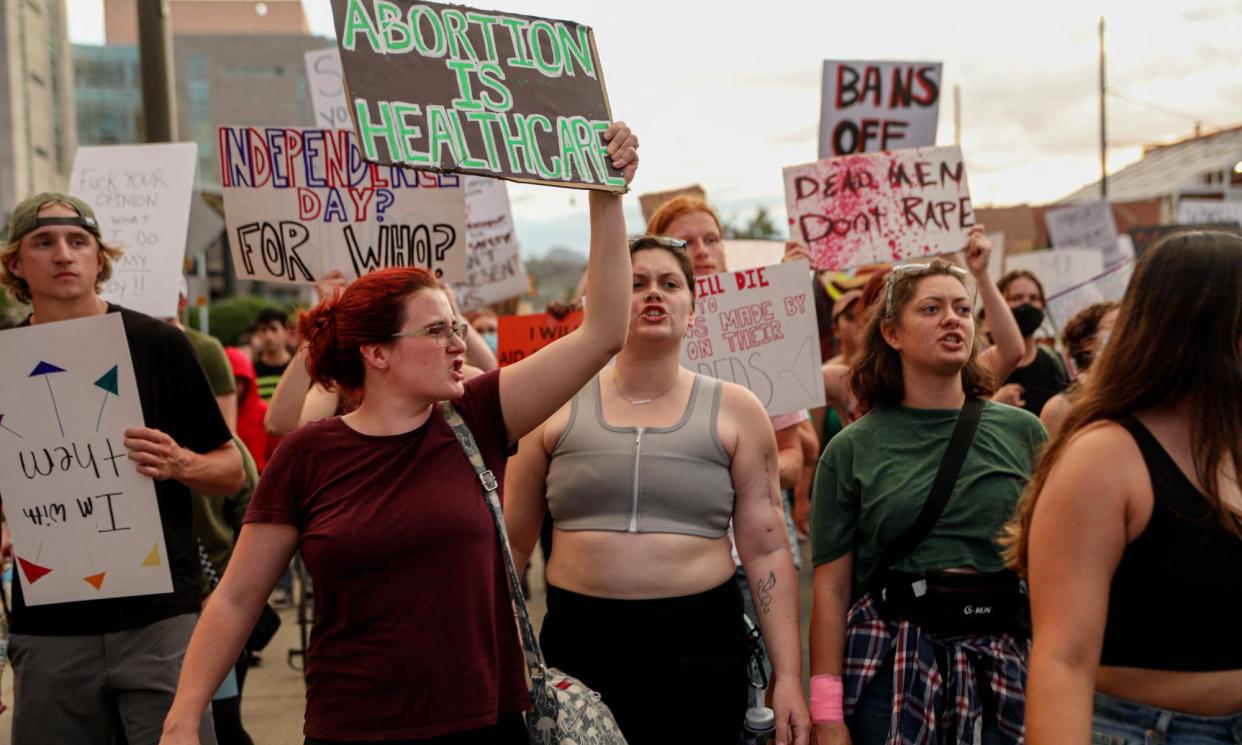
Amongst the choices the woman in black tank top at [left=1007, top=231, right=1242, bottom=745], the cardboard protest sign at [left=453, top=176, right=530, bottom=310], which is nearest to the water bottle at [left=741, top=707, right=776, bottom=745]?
the woman in black tank top at [left=1007, top=231, right=1242, bottom=745]

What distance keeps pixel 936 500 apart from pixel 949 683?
0.45 meters

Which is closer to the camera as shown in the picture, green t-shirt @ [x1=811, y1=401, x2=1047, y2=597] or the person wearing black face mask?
green t-shirt @ [x1=811, y1=401, x2=1047, y2=597]

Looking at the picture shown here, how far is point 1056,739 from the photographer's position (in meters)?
2.04

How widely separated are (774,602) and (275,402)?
2.18m

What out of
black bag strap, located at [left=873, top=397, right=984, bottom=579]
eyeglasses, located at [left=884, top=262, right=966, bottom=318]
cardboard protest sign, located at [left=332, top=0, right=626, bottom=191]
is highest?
cardboard protest sign, located at [left=332, top=0, right=626, bottom=191]

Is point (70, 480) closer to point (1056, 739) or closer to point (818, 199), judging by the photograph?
point (1056, 739)

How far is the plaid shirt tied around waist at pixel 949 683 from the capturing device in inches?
117

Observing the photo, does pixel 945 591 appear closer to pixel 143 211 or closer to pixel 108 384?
pixel 108 384

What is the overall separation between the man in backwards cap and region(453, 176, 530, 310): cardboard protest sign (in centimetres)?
402

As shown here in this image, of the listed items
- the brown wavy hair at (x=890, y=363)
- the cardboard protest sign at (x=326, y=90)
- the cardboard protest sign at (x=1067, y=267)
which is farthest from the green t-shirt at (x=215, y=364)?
the cardboard protest sign at (x=1067, y=267)

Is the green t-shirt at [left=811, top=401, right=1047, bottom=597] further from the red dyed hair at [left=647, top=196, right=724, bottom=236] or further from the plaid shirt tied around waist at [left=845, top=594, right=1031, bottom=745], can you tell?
the red dyed hair at [left=647, top=196, right=724, bottom=236]

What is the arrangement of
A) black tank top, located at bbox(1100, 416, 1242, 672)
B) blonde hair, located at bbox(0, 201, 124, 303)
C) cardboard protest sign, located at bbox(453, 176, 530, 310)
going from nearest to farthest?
black tank top, located at bbox(1100, 416, 1242, 672), blonde hair, located at bbox(0, 201, 124, 303), cardboard protest sign, located at bbox(453, 176, 530, 310)

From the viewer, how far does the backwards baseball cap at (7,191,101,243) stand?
3.51 metres

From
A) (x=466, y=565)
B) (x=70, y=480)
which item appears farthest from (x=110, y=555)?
(x=466, y=565)
